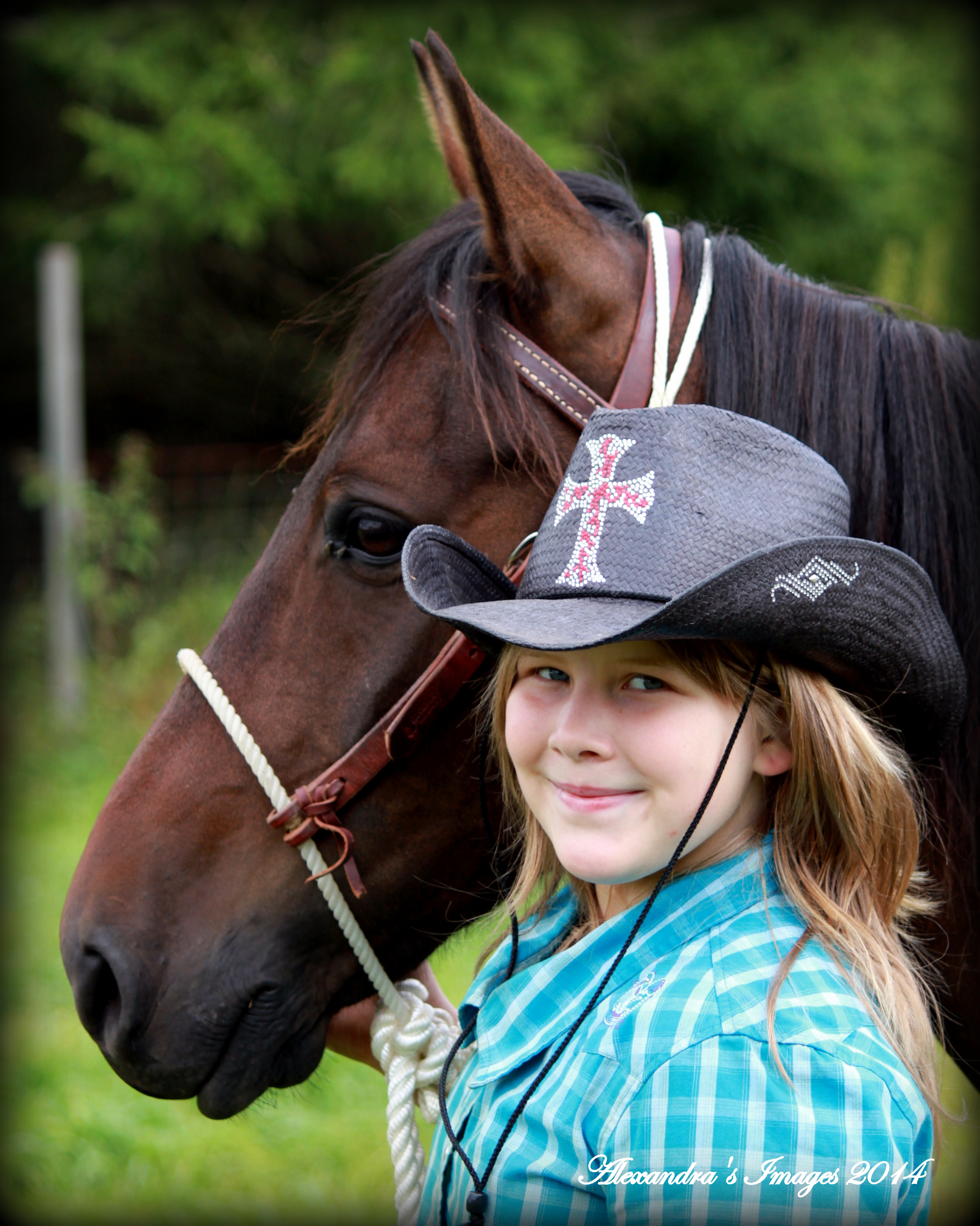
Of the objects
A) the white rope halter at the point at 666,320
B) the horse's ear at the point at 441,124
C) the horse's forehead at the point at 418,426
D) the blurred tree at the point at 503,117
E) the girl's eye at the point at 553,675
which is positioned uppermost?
the blurred tree at the point at 503,117

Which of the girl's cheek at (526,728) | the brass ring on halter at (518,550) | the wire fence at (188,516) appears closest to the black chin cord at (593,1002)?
the girl's cheek at (526,728)

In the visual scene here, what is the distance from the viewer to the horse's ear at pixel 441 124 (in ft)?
6.14

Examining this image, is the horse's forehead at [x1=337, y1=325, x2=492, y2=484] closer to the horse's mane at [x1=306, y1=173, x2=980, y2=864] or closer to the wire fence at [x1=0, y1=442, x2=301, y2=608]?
the horse's mane at [x1=306, y1=173, x2=980, y2=864]

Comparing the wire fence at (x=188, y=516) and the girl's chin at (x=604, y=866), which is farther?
the wire fence at (x=188, y=516)

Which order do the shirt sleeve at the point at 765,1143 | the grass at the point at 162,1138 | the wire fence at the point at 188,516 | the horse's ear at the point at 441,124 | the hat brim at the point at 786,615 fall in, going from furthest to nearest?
the wire fence at the point at 188,516 → the grass at the point at 162,1138 → the horse's ear at the point at 441,124 → the hat brim at the point at 786,615 → the shirt sleeve at the point at 765,1143

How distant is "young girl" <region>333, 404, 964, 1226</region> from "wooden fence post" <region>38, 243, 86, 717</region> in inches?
239

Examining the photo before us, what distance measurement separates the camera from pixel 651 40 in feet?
26.3

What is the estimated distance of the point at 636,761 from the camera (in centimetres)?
126

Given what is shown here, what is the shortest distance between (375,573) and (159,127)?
8.01 meters

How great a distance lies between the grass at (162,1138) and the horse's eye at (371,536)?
0.76 metres

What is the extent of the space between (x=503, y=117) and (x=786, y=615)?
6979mm

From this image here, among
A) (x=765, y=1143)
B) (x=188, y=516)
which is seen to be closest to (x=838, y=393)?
(x=765, y=1143)

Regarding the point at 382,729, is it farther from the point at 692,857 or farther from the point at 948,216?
the point at 948,216

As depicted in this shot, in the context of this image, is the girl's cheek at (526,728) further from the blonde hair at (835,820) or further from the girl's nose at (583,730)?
the blonde hair at (835,820)
